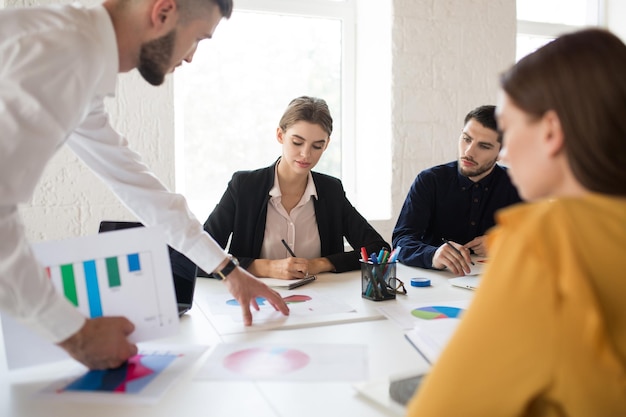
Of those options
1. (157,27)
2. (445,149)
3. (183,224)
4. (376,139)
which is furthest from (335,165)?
(157,27)

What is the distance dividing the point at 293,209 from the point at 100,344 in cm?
123

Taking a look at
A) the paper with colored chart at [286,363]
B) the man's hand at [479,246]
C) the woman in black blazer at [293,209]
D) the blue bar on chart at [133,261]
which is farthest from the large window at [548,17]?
the blue bar on chart at [133,261]

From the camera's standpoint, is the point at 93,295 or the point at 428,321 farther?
the point at 428,321

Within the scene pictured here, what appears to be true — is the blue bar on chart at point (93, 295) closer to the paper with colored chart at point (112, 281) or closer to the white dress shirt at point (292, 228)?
the paper with colored chart at point (112, 281)

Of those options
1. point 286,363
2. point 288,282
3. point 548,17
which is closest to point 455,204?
point 288,282

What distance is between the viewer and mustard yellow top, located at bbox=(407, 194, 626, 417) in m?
0.49

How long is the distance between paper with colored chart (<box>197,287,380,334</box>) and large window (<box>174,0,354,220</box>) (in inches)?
58.4

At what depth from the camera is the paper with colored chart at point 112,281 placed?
36.3 inches

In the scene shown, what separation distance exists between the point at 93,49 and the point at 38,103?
159mm

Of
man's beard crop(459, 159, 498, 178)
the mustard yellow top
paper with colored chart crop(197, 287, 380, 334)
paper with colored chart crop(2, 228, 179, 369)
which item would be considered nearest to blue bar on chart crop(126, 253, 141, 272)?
paper with colored chart crop(2, 228, 179, 369)

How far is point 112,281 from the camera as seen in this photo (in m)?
0.94

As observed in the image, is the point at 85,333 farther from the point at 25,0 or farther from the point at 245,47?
the point at 245,47

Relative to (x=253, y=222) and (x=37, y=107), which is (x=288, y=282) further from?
(x=37, y=107)

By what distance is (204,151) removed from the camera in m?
2.78
